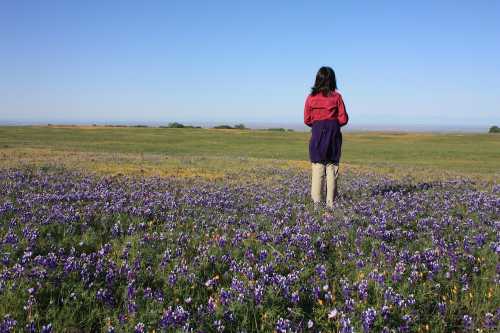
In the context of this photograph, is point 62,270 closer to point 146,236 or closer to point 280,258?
point 146,236

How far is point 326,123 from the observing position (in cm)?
957

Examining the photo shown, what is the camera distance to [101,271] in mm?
4629

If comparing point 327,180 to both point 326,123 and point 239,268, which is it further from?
point 239,268

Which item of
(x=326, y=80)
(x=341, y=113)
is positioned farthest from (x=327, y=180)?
(x=326, y=80)

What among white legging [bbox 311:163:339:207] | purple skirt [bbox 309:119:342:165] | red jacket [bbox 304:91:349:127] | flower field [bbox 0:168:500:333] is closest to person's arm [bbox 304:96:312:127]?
red jacket [bbox 304:91:349:127]

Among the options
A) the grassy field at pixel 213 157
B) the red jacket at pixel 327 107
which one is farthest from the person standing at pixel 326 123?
the grassy field at pixel 213 157

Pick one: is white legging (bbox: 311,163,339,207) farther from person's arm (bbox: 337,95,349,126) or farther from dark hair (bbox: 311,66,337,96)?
dark hair (bbox: 311,66,337,96)

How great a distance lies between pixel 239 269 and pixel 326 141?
17.4ft

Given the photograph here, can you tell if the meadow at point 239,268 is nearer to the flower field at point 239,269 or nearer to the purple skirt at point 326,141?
the flower field at point 239,269

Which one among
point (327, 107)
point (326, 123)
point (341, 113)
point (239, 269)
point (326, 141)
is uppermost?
point (327, 107)

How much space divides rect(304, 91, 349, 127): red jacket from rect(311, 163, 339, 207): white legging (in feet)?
3.41

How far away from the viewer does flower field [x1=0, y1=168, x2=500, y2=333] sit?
3.84 m

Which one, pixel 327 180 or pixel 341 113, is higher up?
pixel 341 113

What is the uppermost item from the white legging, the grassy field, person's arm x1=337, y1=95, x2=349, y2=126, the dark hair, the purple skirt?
the dark hair
